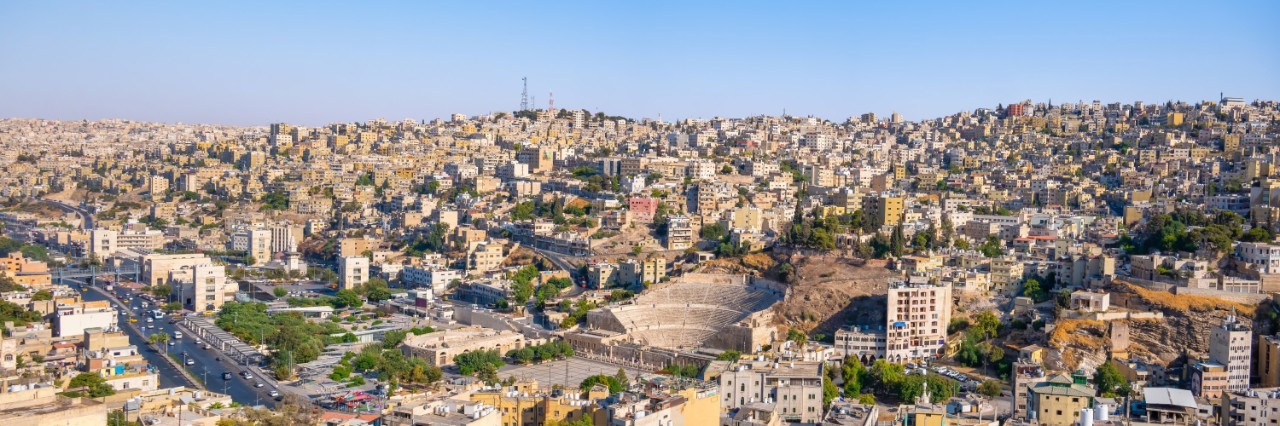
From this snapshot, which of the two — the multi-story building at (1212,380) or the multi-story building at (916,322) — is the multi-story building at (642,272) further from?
the multi-story building at (1212,380)

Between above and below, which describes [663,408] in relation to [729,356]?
above

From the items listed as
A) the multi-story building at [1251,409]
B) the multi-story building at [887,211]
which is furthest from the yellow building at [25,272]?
the multi-story building at [1251,409]

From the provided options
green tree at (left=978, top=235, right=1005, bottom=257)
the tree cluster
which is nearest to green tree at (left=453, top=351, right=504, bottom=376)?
the tree cluster

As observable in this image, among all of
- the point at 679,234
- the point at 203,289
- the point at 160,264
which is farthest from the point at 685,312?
the point at 160,264

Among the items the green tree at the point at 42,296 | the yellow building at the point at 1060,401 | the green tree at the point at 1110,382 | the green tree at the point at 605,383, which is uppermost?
the yellow building at the point at 1060,401

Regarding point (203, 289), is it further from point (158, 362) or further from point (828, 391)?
point (828, 391)

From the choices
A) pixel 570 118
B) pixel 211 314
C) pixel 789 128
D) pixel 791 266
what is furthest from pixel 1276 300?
pixel 570 118
